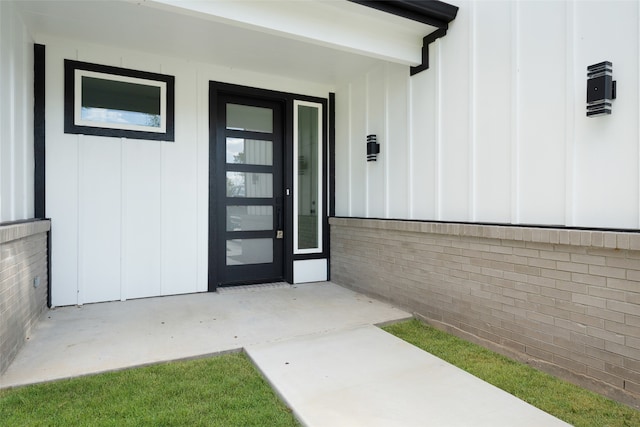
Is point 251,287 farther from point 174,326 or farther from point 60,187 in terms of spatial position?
point 60,187

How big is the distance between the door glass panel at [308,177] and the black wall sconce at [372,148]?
0.99 metres

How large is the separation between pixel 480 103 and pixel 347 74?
2131mm

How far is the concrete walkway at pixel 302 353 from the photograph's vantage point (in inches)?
78.2

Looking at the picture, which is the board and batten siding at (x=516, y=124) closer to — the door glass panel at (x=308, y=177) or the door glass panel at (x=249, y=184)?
the door glass panel at (x=308, y=177)

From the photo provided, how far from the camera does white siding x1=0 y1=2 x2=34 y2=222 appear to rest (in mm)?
2734

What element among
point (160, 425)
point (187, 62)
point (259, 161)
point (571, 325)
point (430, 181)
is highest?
point (187, 62)

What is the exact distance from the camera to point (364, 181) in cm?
464

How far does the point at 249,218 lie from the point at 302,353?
2.46m

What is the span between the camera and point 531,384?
232 centimetres

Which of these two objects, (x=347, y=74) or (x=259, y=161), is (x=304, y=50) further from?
(x=259, y=161)

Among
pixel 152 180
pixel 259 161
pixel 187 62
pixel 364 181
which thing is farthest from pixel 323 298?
pixel 187 62

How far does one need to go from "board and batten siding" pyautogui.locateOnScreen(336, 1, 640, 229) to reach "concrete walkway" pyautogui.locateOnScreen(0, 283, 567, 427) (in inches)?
49.4

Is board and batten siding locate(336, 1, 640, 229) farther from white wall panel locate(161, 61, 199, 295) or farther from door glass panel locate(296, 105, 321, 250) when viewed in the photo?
white wall panel locate(161, 61, 199, 295)

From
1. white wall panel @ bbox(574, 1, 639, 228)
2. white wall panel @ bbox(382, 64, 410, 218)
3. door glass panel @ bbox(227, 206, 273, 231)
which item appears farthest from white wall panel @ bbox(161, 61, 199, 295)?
white wall panel @ bbox(574, 1, 639, 228)
